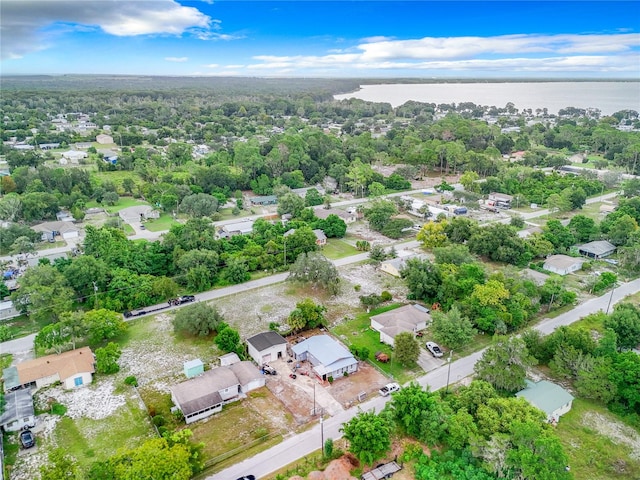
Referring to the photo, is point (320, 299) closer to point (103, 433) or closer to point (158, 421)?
point (158, 421)

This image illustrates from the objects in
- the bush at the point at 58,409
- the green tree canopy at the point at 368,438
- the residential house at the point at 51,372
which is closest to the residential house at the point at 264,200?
the residential house at the point at 51,372

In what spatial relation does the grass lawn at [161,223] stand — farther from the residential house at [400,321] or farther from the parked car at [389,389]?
the parked car at [389,389]

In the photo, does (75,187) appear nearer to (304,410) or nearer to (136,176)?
(136,176)

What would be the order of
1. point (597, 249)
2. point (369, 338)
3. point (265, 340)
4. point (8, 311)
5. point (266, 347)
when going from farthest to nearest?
1. point (597, 249)
2. point (8, 311)
3. point (369, 338)
4. point (265, 340)
5. point (266, 347)

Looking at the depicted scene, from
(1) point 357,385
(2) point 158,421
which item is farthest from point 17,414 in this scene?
(1) point 357,385

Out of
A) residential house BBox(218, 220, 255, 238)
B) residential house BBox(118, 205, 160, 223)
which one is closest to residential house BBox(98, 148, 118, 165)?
residential house BBox(118, 205, 160, 223)
